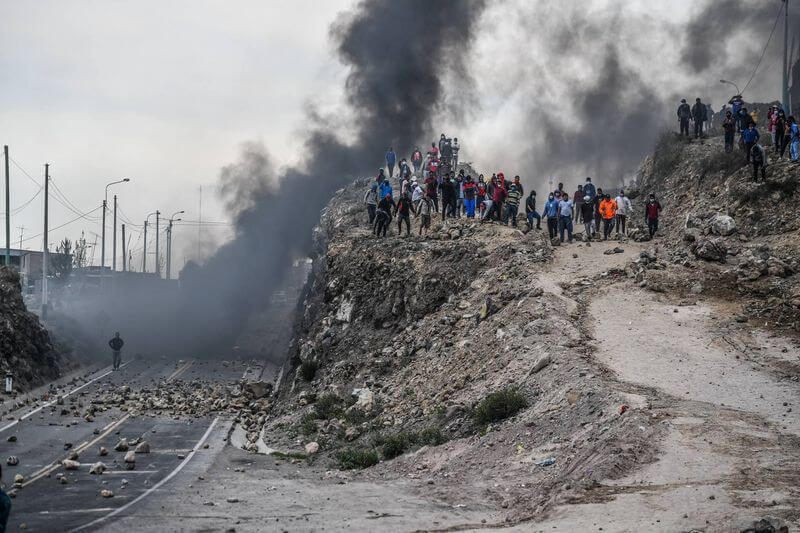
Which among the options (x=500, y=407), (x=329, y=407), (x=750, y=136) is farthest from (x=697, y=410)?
(x=750, y=136)

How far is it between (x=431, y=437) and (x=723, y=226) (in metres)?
13.7

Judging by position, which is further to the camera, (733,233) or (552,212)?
(552,212)

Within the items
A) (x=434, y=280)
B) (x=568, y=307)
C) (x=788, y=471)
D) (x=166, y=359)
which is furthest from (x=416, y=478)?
(x=166, y=359)

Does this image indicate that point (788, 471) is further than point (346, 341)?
No

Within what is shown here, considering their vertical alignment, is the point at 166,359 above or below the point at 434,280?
below

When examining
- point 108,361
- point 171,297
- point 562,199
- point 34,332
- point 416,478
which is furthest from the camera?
point 171,297

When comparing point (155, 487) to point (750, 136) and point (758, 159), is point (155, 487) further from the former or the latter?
point (750, 136)

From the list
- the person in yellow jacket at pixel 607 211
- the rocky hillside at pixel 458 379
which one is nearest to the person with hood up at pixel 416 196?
the rocky hillside at pixel 458 379

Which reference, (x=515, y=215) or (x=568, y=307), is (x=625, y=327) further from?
(x=515, y=215)

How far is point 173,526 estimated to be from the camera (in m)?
14.1

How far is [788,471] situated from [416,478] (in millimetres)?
7205

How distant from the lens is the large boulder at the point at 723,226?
2886 cm

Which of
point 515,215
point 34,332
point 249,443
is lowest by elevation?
point 249,443

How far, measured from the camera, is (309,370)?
32.3 meters
